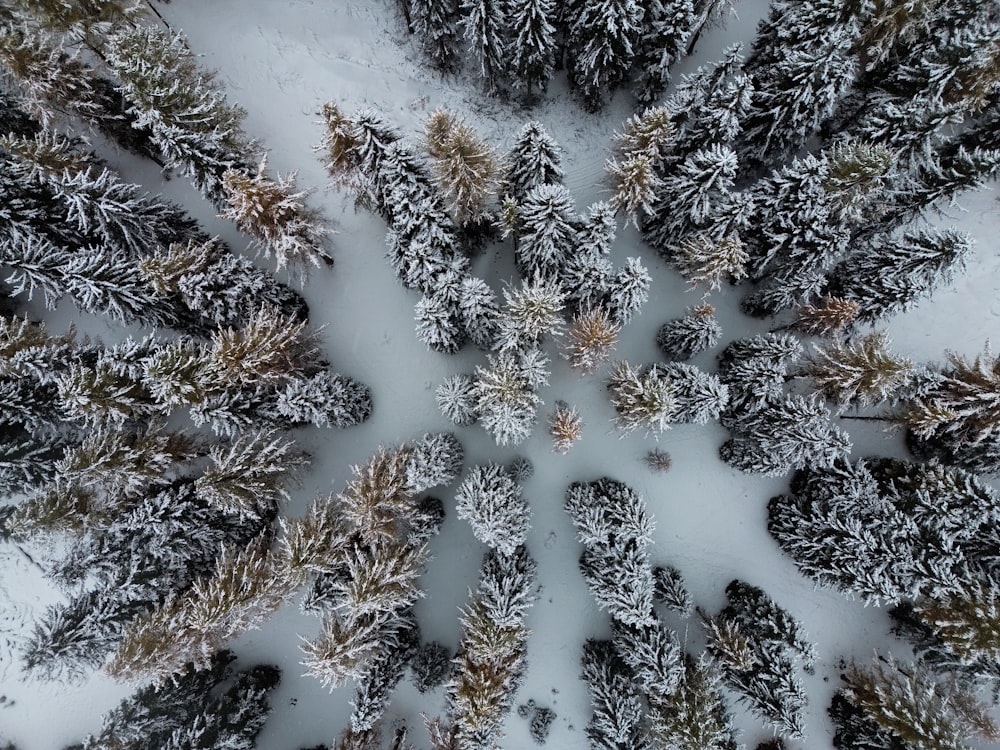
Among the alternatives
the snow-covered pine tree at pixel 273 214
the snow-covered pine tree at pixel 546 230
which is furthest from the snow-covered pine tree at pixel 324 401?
the snow-covered pine tree at pixel 546 230

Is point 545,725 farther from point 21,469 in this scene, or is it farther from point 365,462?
point 21,469

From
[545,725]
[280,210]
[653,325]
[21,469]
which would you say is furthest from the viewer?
[653,325]

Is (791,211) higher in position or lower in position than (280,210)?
higher

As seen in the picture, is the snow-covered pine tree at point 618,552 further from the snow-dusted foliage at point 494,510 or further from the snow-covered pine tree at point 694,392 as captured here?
the snow-covered pine tree at point 694,392

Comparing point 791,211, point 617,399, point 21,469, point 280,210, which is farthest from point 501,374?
point 21,469

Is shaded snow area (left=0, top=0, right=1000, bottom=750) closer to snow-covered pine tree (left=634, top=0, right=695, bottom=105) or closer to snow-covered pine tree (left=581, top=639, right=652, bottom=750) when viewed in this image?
snow-covered pine tree (left=581, top=639, right=652, bottom=750)

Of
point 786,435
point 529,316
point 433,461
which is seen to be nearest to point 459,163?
point 529,316

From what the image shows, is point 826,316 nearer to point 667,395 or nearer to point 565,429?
point 667,395
